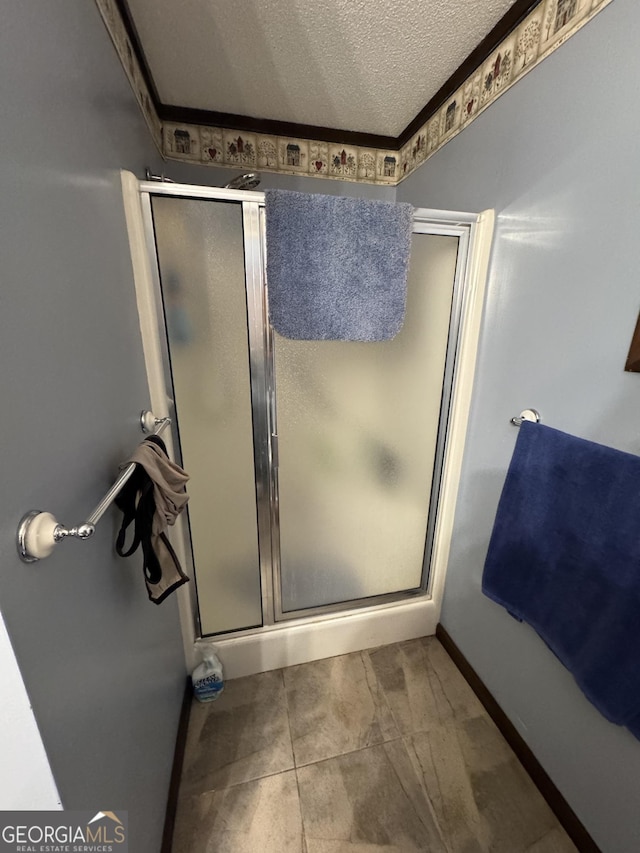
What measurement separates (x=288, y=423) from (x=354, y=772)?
45.9 inches

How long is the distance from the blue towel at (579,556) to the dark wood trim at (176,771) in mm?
1151

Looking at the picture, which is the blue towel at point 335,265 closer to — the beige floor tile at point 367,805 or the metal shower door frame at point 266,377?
the metal shower door frame at point 266,377

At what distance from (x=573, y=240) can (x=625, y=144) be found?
19cm

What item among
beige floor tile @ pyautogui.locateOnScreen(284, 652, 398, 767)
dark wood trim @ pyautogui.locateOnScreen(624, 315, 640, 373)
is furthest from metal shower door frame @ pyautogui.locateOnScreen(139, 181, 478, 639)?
dark wood trim @ pyautogui.locateOnScreen(624, 315, 640, 373)

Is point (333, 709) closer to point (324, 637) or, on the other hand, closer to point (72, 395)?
point (324, 637)

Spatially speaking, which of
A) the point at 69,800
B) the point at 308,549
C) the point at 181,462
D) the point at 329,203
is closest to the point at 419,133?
the point at 329,203

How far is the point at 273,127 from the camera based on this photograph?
1.46 metres

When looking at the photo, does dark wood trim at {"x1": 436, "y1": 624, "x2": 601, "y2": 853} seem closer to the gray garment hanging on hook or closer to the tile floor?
the tile floor

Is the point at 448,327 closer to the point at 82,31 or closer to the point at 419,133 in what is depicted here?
the point at 419,133

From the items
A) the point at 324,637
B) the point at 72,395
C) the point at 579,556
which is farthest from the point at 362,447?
the point at 72,395

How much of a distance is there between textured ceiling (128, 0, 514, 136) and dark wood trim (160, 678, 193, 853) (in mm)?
2199

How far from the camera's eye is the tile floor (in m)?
0.96

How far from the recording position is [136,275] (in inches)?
36.5

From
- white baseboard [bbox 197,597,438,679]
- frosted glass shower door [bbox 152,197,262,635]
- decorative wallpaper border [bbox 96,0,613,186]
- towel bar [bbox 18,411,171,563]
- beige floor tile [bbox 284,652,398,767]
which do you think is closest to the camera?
towel bar [bbox 18,411,171,563]
